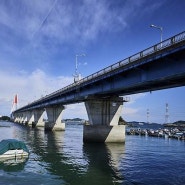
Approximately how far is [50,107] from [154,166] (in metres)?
81.8

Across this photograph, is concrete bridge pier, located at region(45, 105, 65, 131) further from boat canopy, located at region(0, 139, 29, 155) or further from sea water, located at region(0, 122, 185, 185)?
boat canopy, located at region(0, 139, 29, 155)

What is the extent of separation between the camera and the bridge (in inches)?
1310

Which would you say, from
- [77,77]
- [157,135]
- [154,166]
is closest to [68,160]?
[154,166]

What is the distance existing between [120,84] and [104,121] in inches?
613

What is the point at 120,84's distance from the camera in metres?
47.3

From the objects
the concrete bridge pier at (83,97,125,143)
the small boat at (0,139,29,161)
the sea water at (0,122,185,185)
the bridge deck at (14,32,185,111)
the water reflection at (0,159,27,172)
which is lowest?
the sea water at (0,122,185,185)

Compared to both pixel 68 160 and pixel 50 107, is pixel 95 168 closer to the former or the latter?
pixel 68 160

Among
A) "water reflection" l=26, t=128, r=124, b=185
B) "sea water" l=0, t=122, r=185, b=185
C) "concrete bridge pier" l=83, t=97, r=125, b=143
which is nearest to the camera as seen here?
"sea water" l=0, t=122, r=185, b=185

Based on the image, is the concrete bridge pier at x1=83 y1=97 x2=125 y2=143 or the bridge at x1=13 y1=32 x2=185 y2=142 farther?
the concrete bridge pier at x1=83 y1=97 x2=125 y2=143

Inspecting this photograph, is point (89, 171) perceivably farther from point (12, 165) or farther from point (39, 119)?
point (39, 119)

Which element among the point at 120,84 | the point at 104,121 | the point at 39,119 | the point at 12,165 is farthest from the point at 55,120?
the point at 12,165

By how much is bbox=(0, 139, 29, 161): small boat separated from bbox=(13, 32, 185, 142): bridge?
16912mm

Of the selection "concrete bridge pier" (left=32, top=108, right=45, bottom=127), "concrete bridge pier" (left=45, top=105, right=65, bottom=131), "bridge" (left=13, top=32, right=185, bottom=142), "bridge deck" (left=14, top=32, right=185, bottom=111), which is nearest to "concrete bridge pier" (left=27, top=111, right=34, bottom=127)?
"concrete bridge pier" (left=32, top=108, right=45, bottom=127)

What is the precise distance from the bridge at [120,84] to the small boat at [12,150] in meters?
16.9
